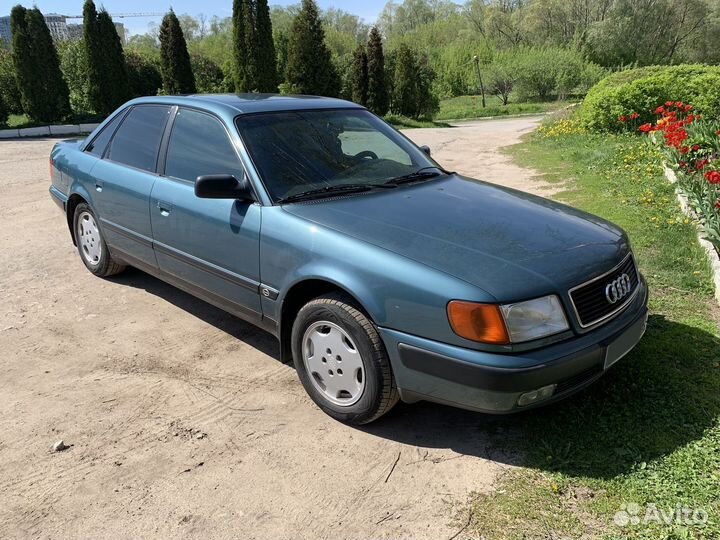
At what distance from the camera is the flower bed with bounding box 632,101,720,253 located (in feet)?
Answer: 16.1

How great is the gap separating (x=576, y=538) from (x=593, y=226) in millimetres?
1675

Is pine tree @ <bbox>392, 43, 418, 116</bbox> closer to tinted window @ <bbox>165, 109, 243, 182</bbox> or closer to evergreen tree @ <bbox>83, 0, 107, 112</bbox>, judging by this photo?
evergreen tree @ <bbox>83, 0, 107, 112</bbox>

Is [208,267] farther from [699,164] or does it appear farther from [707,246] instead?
[699,164]

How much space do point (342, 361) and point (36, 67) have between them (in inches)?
856

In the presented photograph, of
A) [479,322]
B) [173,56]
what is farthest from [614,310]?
[173,56]

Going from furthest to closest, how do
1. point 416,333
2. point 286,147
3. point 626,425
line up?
point 286,147
point 626,425
point 416,333

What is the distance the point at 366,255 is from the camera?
8.91 feet

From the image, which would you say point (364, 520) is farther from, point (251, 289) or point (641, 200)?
point (641, 200)

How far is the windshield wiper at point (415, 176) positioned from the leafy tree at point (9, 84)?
22466mm

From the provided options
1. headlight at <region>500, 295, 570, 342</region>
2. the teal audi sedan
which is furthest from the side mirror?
headlight at <region>500, 295, 570, 342</region>

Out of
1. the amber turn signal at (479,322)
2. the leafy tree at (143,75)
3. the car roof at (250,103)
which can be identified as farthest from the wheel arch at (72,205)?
the leafy tree at (143,75)

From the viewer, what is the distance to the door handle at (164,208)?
3.75 meters

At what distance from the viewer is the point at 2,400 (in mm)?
3293

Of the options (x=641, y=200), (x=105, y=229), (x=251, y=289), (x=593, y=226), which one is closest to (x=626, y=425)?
(x=593, y=226)
